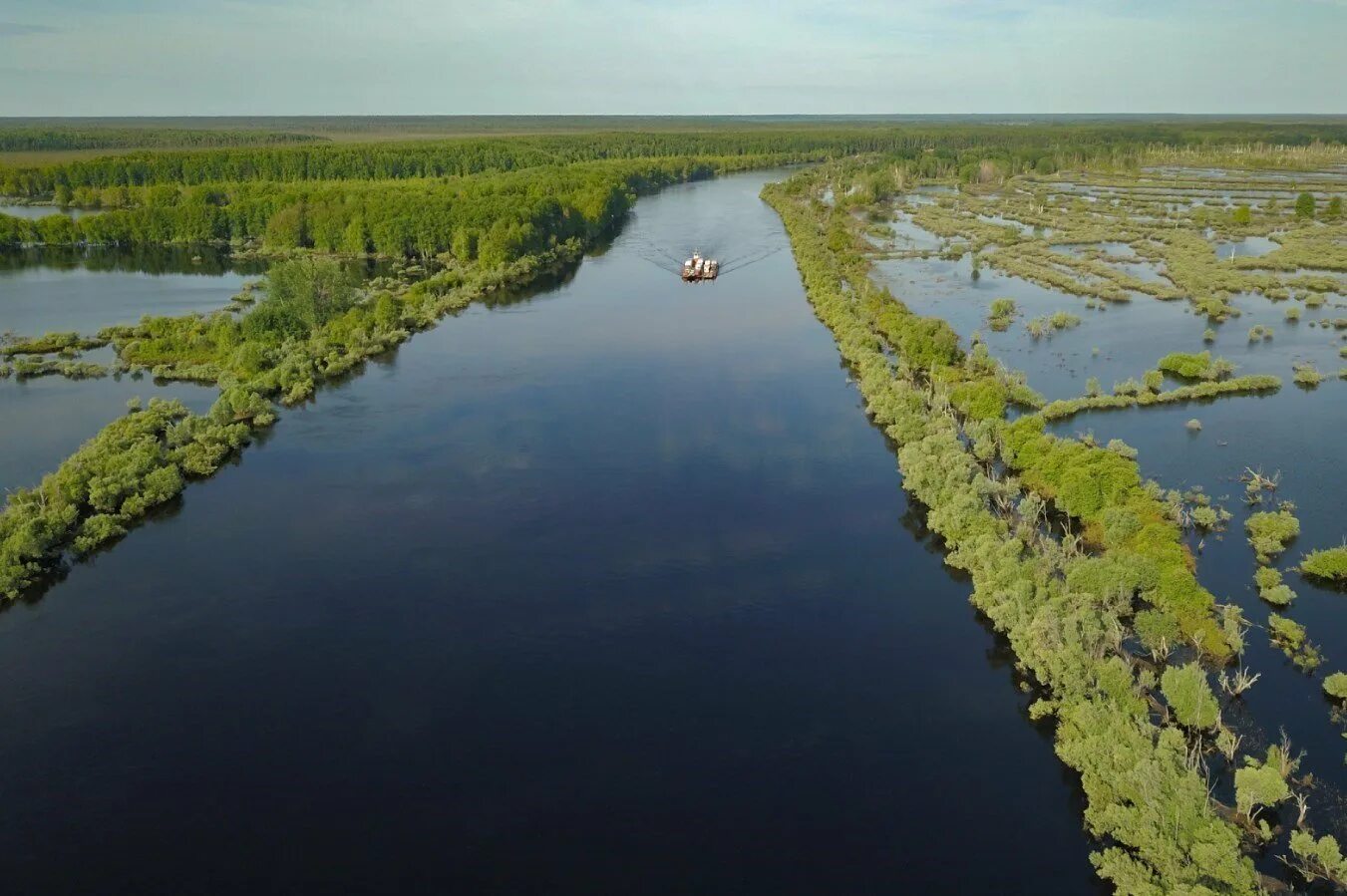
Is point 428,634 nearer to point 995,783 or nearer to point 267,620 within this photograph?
point 267,620

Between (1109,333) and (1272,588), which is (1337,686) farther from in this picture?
(1109,333)

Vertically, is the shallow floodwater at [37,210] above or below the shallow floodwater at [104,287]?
above

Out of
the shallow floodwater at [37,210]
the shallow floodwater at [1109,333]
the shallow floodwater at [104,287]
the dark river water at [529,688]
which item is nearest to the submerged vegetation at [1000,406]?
the shallow floodwater at [1109,333]

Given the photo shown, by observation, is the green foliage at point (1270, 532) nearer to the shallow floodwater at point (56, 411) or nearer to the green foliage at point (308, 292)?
the shallow floodwater at point (56, 411)

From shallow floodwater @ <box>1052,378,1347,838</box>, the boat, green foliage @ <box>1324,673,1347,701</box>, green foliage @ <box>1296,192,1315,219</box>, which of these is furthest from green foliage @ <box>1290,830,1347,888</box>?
green foliage @ <box>1296,192,1315,219</box>

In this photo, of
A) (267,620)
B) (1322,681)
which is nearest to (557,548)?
(267,620)
